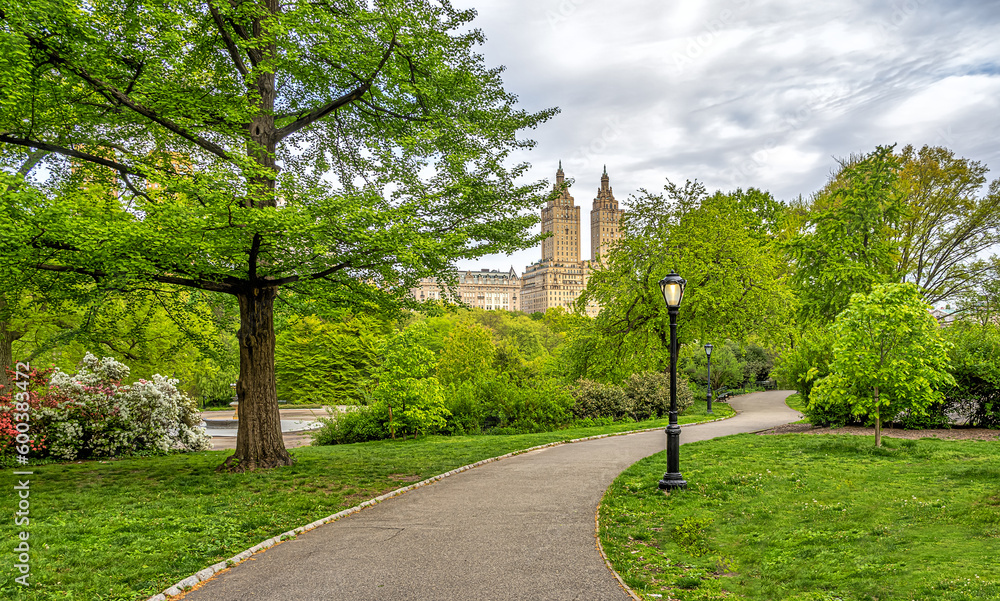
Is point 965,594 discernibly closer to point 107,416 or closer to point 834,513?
point 834,513

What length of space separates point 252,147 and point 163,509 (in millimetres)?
6092

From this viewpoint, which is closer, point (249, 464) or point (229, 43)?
point (229, 43)

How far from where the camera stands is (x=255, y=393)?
10820 mm

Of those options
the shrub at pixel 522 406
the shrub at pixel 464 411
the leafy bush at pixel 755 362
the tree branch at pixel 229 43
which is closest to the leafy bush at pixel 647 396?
the shrub at pixel 522 406

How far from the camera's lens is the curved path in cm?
497

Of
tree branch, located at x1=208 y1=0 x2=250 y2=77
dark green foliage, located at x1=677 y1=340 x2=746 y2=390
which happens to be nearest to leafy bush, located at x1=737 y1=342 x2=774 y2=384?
dark green foliage, located at x1=677 y1=340 x2=746 y2=390

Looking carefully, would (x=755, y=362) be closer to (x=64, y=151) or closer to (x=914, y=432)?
(x=914, y=432)

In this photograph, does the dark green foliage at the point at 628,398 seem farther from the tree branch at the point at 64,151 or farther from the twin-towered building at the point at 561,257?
the twin-towered building at the point at 561,257

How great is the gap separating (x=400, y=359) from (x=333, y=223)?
973 cm

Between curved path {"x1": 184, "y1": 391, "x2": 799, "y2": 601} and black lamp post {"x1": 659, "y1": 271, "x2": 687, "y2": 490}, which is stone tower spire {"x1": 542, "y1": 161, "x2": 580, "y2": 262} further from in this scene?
curved path {"x1": 184, "y1": 391, "x2": 799, "y2": 601}

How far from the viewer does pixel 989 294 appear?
25.2 meters

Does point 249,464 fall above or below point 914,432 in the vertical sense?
above

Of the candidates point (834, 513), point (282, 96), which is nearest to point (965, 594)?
point (834, 513)

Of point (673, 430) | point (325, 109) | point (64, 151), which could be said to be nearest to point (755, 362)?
point (673, 430)
